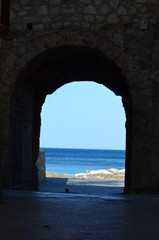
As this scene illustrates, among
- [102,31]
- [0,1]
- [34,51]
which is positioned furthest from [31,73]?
[0,1]

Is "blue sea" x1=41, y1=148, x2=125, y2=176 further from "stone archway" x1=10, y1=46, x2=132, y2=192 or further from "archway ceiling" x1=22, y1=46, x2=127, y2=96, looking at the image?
"archway ceiling" x1=22, y1=46, x2=127, y2=96

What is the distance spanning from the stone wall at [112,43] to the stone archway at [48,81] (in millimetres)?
247

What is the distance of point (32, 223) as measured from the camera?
5.06 metres

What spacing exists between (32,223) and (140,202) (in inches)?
123

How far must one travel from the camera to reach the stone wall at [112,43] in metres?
10.2

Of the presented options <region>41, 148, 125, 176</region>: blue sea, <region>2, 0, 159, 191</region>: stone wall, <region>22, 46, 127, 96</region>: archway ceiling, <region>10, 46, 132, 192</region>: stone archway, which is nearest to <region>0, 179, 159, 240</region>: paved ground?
<region>2, 0, 159, 191</region>: stone wall

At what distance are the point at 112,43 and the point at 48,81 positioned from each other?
12.1 ft

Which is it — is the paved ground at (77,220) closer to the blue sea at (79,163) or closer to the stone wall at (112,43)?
the stone wall at (112,43)

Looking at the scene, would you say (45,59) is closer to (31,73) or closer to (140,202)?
(31,73)

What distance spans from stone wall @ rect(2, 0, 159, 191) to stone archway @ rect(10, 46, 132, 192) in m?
0.25

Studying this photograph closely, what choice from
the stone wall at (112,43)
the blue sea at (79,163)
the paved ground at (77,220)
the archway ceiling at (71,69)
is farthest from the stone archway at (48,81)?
the blue sea at (79,163)

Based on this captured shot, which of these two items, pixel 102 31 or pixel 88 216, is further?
pixel 102 31

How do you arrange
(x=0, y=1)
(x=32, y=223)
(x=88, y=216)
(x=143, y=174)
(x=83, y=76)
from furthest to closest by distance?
(x=83, y=76)
(x=143, y=174)
(x=0, y=1)
(x=88, y=216)
(x=32, y=223)

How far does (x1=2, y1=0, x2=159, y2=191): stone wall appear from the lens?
33.5 feet
